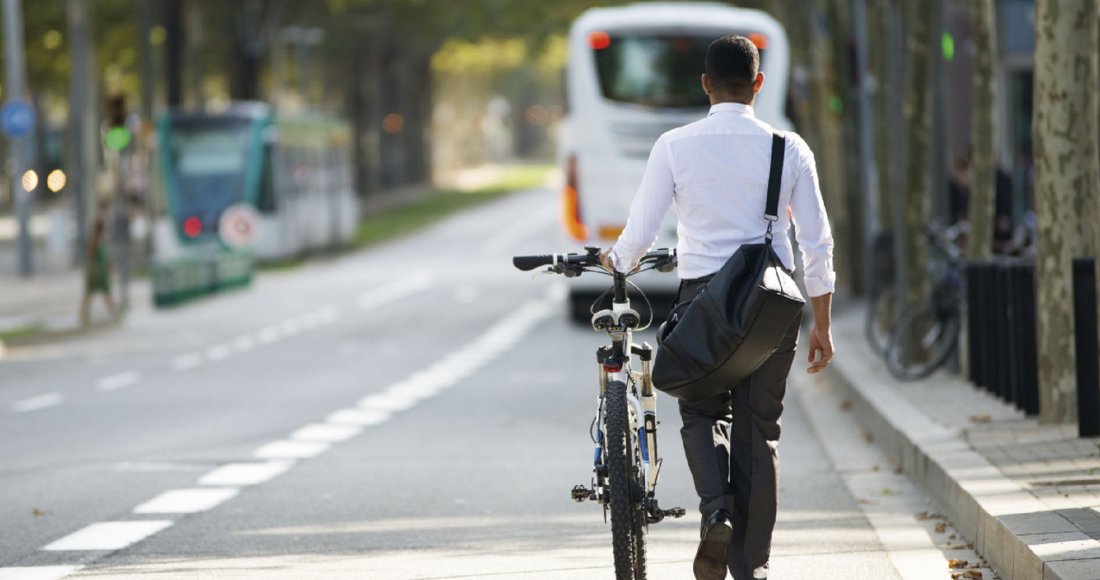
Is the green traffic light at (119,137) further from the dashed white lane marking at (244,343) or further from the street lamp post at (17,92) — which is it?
the street lamp post at (17,92)

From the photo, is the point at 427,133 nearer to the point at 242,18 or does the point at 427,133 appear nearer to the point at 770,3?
the point at 242,18

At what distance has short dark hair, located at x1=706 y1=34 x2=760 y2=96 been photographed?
6.63 metres

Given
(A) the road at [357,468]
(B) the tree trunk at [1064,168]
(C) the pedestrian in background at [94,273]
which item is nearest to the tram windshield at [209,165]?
(C) the pedestrian in background at [94,273]

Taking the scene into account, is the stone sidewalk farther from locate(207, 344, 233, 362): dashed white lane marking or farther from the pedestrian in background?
the pedestrian in background

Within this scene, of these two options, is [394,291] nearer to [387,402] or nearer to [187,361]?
[187,361]

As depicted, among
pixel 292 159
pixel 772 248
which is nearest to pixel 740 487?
pixel 772 248

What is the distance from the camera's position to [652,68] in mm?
24766

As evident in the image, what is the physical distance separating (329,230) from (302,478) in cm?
3757

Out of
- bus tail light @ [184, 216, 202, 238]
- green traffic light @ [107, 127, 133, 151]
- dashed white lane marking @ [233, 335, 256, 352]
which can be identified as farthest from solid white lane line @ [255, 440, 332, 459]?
bus tail light @ [184, 216, 202, 238]

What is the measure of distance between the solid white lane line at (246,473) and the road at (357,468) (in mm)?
21

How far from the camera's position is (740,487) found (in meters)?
6.71

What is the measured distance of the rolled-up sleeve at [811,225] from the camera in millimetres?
6578

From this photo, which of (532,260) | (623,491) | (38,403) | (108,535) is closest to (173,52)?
(38,403)

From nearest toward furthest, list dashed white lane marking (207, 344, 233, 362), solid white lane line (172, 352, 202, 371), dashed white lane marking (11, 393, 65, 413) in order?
1. dashed white lane marking (11, 393, 65, 413)
2. solid white lane line (172, 352, 202, 371)
3. dashed white lane marking (207, 344, 233, 362)
